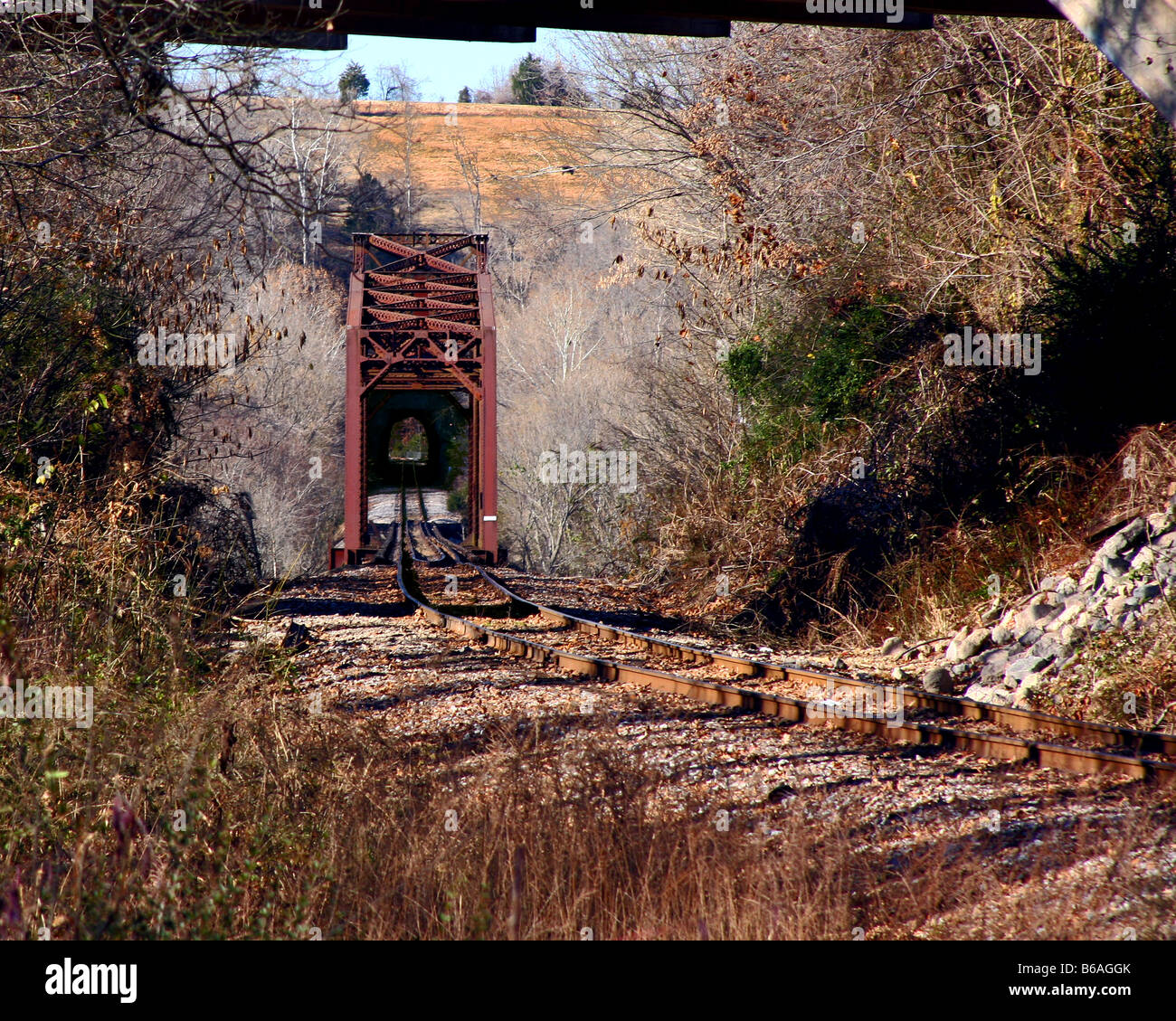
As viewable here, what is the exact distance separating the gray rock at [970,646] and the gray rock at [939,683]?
2.51 feet

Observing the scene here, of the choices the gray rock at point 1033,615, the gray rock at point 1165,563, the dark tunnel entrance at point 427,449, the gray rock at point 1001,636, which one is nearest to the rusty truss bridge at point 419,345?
the gray rock at point 1001,636

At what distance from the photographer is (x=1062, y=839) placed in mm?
4387

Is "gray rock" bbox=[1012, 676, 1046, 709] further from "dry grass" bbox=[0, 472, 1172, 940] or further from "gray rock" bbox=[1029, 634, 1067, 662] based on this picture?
"dry grass" bbox=[0, 472, 1172, 940]

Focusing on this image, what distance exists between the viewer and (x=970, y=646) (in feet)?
26.8

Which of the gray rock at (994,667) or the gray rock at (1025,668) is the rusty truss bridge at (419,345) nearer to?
the gray rock at (994,667)

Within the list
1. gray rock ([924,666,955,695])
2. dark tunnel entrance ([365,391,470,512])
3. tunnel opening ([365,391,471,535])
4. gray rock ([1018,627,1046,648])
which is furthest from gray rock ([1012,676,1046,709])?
dark tunnel entrance ([365,391,470,512])

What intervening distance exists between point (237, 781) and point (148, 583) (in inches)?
98.4

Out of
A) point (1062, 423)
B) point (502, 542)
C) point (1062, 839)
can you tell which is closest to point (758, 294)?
point (1062, 423)

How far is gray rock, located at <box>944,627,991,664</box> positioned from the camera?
26.8 ft

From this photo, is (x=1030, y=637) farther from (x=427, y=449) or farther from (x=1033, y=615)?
(x=427, y=449)

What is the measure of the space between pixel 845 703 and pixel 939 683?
965mm

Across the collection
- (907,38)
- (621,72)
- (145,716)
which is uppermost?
(621,72)

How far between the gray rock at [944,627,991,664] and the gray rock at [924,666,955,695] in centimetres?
77
